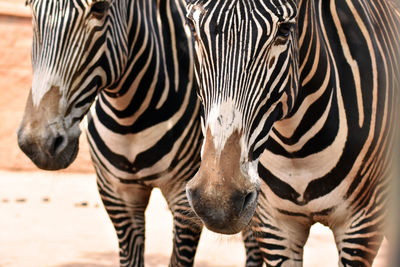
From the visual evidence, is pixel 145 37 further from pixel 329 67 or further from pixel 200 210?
pixel 200 210

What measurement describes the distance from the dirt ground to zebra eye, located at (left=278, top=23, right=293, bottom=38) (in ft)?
7.04

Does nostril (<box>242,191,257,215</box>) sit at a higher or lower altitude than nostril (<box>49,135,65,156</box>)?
higher

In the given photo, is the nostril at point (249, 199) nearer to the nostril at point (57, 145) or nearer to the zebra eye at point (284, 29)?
the zebra eye at point (284, 29)

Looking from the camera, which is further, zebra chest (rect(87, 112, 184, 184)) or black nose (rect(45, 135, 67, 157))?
zebra chest (rect(87, 112, 184, 184))

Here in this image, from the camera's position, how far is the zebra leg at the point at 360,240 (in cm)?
322

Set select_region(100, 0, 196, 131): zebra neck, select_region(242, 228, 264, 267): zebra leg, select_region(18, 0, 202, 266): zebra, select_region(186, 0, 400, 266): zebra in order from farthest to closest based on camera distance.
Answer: select_region(242, 228, 264, 267): zebra leg → select_region(100, 0, 196, 131): zebra neck → select_region(18, 0, 202, 266): zebra → select_region(186, 0, 400, 266): zebra

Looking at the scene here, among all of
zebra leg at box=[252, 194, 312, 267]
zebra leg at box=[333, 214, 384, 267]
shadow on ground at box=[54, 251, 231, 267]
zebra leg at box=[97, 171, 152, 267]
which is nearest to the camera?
zebra leg at box=[333, 214, 384, 267]

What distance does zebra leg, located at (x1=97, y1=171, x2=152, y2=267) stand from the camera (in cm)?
434

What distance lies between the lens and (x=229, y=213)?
2.47m

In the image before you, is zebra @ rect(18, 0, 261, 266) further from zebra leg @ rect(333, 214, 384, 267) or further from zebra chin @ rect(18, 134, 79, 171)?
zebra leg @ rect(333, 214, 384, 267)

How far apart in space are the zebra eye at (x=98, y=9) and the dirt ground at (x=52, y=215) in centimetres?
168

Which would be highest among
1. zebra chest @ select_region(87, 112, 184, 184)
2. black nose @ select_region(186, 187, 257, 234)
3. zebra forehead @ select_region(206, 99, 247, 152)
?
zebra forehead @ select_region(206, 99, 247, 152)

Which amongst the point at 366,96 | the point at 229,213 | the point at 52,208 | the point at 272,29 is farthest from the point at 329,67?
the point at 52,208

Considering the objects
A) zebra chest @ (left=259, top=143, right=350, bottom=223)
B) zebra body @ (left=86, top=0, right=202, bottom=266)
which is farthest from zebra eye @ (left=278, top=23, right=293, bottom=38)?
zebra body @ (left=86, top=0, right=202, bottom=266)
